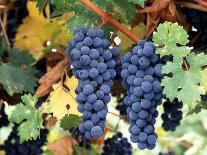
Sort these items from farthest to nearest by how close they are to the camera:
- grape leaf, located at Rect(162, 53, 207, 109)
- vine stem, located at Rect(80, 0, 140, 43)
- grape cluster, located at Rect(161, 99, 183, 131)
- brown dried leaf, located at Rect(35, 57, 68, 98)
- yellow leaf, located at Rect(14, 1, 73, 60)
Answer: yellow leaf, located at Rect(14, 1, 73, 60) < grape cluster, located at Rect(161, 99, 183, 131) < brown dried leaf, located at Rect(35, 57, 68, 98) < vine stem, located at Rect(80, 0, 140, 43) < grape leaf, located at Rect(162, 53, 207, 109)

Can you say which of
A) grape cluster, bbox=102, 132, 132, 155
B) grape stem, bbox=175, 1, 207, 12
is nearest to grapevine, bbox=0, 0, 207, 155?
grape stem, bbox=175, 1, 207, 12

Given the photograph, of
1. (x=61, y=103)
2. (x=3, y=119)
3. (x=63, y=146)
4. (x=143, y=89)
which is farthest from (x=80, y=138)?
(x=143, y=89)

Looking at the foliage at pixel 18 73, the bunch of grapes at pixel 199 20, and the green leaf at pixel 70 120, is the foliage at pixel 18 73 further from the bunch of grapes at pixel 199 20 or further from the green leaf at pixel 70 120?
the bunch of grapes at pixel 199 20

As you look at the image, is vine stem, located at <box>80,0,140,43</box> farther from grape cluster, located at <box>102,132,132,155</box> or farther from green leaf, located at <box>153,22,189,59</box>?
grape cluster, located at <box>102,132,132,155</box>

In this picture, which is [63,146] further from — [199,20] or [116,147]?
[199,20]

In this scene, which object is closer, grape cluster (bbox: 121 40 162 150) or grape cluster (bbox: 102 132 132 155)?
grape cluster (bbox: 121 40 162 150)

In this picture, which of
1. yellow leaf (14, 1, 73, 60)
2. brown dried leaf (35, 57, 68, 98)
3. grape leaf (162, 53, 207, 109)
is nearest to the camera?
grape leaf (162, 53, 207, 109)

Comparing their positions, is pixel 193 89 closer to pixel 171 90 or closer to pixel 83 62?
pixel 171 90
